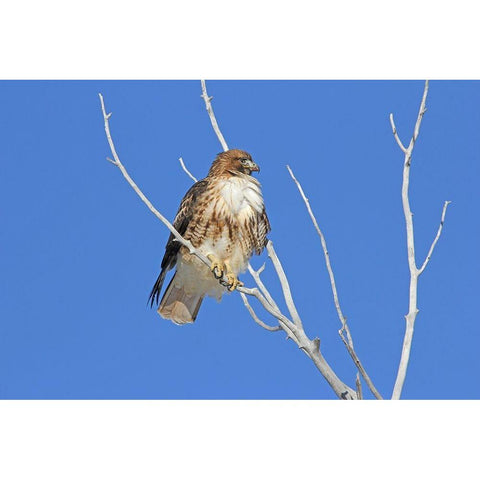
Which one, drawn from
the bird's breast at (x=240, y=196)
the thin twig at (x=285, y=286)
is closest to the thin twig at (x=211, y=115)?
the bird's breast at (x=240, y=196)

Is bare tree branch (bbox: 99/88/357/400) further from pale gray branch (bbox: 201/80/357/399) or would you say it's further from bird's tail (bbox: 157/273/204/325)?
bird's tail (bbox: 157/273/204/325)

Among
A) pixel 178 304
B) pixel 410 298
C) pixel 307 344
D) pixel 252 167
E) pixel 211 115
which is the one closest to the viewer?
pixel 410 298

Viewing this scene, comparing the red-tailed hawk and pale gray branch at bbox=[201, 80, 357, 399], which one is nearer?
pale gray branch at bbox=[201, 80, 357, 399]

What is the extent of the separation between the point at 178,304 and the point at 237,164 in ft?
4.75

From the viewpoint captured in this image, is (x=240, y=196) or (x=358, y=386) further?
(x=240, y=196)

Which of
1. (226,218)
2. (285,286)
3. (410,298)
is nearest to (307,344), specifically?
(285,286)

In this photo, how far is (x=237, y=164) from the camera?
651 cm

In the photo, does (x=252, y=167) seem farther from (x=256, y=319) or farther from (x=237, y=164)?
(x=256, y=319)

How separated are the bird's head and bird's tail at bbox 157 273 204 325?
116 centimetres

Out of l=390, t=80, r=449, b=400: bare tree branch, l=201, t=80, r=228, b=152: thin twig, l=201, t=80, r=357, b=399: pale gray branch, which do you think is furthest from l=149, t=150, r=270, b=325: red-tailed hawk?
l=390, t=80, r=449, b=400: bare tree branch

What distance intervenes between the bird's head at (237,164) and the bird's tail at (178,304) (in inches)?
45.9

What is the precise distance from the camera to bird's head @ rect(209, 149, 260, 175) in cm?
650

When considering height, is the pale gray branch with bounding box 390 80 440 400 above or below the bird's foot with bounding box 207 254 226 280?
below

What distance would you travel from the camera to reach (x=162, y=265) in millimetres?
6777
